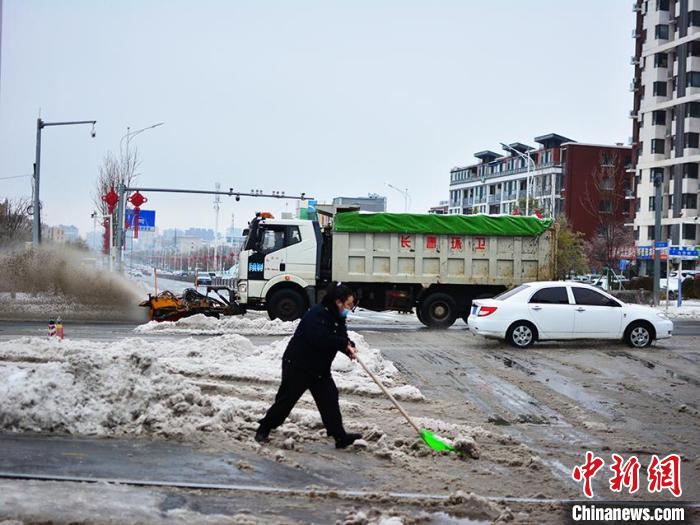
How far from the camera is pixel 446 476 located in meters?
8.48

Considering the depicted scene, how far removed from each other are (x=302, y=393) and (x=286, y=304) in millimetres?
15465

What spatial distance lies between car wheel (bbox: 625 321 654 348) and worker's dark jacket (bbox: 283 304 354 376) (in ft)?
41.5

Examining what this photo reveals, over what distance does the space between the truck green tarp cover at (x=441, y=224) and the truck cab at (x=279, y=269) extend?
121cm

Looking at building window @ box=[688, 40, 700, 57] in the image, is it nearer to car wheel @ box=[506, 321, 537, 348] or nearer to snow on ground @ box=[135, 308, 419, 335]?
snow on ground @ box=[135, 308, 419, 335]

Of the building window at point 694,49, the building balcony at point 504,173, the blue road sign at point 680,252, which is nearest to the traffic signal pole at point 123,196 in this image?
the blue road sign at point 680,252

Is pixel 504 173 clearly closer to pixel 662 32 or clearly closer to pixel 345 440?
pixel 662 32

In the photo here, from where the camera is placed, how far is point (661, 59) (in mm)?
75938

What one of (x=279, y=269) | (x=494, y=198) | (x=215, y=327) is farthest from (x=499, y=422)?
(x=494, y=198)

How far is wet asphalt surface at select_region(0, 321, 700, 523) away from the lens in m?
7.90

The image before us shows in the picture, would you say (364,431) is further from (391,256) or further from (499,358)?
(391,256)

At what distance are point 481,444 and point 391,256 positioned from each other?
1537 cm

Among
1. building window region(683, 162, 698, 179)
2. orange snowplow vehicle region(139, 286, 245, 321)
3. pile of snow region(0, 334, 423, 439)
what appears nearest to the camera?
pile of snow region(0, 334, 423, 439)

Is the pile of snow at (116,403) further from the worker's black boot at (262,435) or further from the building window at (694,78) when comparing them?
the building window at (694,78)

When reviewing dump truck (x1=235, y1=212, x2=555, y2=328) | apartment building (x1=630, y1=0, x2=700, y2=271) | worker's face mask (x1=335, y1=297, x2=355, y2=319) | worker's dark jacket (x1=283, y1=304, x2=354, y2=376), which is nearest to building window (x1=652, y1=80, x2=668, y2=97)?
apartment building (x1=630, y1=0, x2=700, y2=271)
